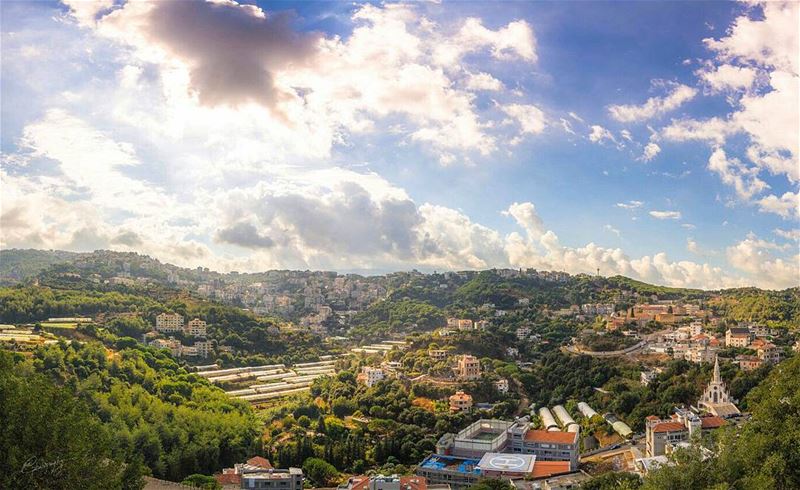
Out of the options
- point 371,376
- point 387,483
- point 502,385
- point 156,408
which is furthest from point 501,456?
point 156,408

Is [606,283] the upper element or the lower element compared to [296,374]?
upper

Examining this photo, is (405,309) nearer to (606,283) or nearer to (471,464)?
(606,283)

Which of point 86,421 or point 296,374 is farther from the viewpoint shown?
point 296,374

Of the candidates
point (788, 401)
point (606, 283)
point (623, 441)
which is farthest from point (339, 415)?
point (606, 283)

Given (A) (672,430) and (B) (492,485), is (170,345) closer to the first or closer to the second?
(B) (492,485)

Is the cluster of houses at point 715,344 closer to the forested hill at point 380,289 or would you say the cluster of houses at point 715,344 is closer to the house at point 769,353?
the house at point 769,353
